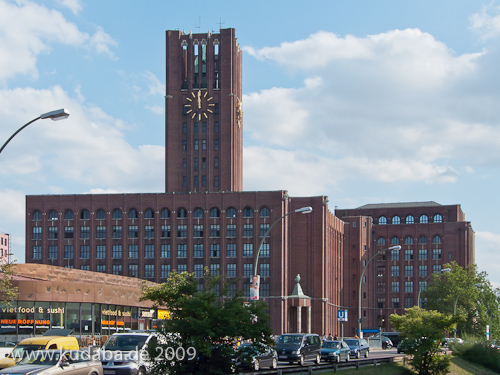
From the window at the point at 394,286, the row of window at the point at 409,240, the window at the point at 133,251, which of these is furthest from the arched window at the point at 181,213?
the window at the point at 394,286

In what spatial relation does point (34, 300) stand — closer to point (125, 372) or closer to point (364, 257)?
point (125, 372)

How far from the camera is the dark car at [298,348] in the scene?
40.8 metres

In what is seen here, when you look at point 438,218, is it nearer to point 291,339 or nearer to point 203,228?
point 203,228

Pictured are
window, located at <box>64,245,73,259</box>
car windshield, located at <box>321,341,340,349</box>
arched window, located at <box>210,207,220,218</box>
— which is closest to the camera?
car windshield, located at <box>321,341,340,349</box>

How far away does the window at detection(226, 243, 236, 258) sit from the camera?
348 ft

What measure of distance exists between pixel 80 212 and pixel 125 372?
8193 cm

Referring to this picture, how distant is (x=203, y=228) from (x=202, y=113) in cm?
2080

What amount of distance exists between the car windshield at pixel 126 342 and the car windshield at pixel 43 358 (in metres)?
6.13

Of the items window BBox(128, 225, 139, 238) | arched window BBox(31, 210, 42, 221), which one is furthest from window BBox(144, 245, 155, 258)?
arched window BBox(31, 210, 42, 221)

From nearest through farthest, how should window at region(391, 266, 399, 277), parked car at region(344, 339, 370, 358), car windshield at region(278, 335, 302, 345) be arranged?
car windshield at region(278, 335, 302, 345)
parked car at region(344, 339, 370, 358)
window at region(391, 266, 399, 277)

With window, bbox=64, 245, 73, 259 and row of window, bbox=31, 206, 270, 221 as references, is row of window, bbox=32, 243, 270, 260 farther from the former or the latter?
row of window, bbox=31, 206, 270, 221

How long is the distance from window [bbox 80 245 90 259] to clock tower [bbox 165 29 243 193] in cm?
1669

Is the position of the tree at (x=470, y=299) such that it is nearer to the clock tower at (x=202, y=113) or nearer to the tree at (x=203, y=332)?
→ the clock tower at (x=202, y=113)

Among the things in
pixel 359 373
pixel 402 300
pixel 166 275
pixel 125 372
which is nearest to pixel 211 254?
pixel 166 275
